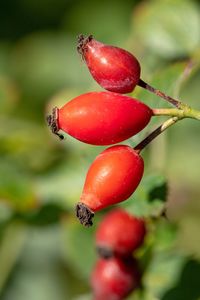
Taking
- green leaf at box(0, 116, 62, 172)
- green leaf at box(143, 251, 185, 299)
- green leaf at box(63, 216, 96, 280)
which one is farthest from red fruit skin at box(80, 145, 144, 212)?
green leaf at box(0, 116, 62, 172)

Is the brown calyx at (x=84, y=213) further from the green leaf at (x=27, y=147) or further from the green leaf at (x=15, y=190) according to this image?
the green leaf at (x=27, y=147)

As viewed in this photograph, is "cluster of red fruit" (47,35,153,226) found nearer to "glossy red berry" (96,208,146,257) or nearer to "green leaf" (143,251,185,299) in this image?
"glossy red berry" (96,208,146,257)

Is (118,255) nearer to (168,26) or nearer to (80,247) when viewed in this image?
(80,247)

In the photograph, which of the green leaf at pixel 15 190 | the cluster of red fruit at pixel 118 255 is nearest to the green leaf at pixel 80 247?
the green leaf at pixel 15 190

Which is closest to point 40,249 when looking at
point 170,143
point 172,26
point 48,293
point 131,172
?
point 48,293

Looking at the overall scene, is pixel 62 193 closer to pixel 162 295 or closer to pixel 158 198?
pixel 162 295

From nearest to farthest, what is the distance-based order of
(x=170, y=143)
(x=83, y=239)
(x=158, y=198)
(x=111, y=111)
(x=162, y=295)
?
(x=111, y=111), (x=158, y=198), (x=162, y=295), (x=83, y=239), (x=170, y=143)
